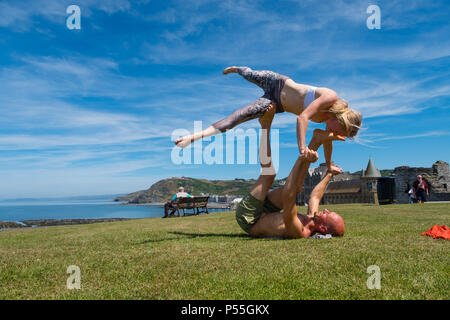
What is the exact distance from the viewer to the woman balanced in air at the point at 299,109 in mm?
5223

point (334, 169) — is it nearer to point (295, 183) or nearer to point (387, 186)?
point (295, 183)

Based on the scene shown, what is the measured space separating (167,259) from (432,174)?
33103 mm

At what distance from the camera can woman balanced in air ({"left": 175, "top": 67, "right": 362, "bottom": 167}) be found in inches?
206

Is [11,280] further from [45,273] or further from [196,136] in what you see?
[196,136]

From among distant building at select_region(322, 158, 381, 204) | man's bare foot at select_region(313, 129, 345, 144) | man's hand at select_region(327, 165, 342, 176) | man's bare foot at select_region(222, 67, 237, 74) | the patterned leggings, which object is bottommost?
distant building at select_region(322, 158, 381, 204)

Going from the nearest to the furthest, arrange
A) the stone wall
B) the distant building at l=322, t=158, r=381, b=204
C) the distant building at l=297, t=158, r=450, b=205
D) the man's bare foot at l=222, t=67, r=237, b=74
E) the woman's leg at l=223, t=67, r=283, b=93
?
the woman's leg at l=223, t=67, r=283, b=93, the man's bare foot at l=222, t=67, r=237, b=74, the stone wall, the distant building at l=297, t=158, r=450, b=205, the distant building at l=322, t=158, r=381, b=204

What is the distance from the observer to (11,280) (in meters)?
3.66

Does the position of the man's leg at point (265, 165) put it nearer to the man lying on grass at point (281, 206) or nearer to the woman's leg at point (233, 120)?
the man lying on grass at point (281, 206)

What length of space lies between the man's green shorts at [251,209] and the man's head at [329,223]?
2.85ft

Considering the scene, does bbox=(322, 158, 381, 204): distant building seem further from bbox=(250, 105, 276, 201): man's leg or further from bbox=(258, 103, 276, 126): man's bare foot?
→ bbox=(258, 103, 276, 126): man's bare foot

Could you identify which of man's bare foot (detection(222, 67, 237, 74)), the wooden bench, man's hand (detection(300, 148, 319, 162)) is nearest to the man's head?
man's hand (detection(300, 148, 319, 162))

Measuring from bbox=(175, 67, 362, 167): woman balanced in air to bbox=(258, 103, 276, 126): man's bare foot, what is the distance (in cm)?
7

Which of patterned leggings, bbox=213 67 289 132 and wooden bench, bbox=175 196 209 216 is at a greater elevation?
patterned leggings, bbox=213 67 289 132

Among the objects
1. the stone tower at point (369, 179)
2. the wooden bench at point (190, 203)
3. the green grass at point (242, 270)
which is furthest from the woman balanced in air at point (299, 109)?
the stone tower at point (369, 179)
